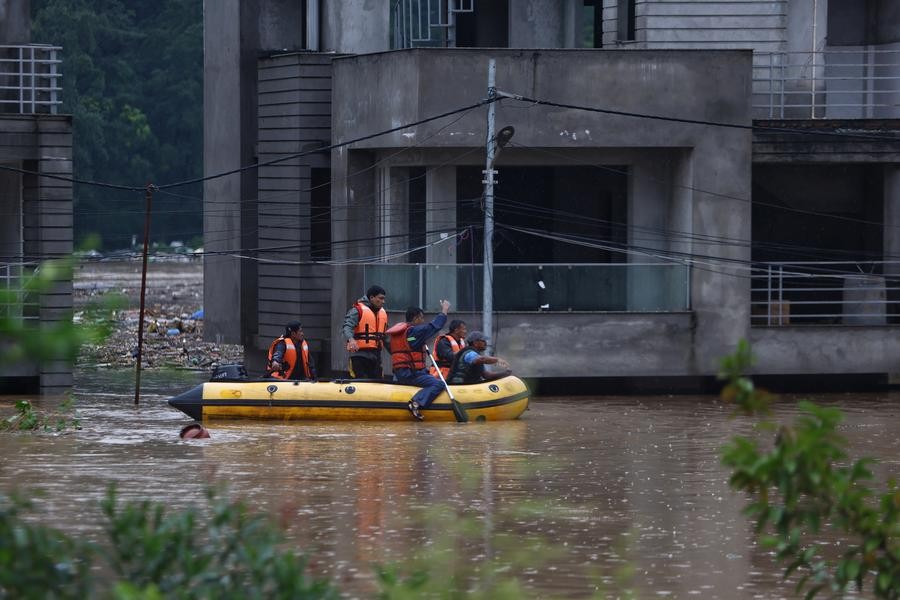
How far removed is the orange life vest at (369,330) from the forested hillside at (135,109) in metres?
55.2

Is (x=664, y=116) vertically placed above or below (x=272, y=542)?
above

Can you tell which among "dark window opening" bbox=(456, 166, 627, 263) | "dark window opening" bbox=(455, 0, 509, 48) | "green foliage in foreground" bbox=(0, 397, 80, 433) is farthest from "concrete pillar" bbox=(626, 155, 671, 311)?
"green foliage in foreground" bbox=(0, 397, 80, 433)

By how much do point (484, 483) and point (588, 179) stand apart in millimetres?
13836

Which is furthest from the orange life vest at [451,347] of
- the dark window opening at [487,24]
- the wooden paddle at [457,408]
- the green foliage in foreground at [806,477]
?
the green foliage in foreground at [806,477]

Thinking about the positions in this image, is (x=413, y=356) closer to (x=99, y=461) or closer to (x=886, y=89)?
(x=99, y=461)

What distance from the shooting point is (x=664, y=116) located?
92.9 ft

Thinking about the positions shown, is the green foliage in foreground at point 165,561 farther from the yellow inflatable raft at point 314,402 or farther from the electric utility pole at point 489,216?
the electric utility pole at point 489,216

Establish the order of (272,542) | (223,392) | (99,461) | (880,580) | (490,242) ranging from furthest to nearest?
(490,242), (223,392), (99,461), (880,580), (272,542)

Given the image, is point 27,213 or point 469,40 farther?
point 469,40

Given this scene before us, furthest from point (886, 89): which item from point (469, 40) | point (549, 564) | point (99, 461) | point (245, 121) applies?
point (549, 564)

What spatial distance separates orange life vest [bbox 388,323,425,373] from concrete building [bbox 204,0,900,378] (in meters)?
3.99

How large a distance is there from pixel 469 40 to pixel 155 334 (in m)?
14.0

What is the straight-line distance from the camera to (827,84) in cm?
3178

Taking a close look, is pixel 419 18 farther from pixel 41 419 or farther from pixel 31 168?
pixel 41 419
